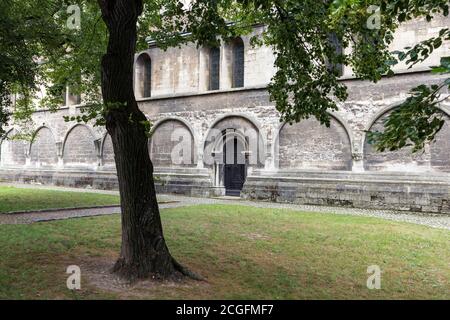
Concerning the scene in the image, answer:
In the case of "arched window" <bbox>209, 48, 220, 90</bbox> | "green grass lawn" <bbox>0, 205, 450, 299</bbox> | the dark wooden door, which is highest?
"arched window" <bbox>209, 48, 220, 90</bbox>

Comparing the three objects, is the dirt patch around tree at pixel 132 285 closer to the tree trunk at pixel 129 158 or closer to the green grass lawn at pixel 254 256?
the green grass lawn at pixel 254 256

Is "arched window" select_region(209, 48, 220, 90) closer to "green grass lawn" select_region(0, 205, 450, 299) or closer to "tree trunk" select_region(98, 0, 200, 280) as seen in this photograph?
"green grass lawn" select_region(0, 205, 450, 299)

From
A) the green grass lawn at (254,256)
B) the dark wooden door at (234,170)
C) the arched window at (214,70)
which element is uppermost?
the arched window at (214,70)

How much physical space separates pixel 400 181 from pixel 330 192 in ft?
8.37

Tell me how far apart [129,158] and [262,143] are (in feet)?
40.3

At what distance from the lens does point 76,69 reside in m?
12.2

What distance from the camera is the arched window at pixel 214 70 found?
19531 millimetres

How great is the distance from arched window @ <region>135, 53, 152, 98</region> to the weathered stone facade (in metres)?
0.05

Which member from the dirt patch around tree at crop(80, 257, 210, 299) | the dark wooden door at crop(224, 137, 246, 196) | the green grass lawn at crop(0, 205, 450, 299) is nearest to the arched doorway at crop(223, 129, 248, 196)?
the dark wooden door at crop(224, 137, 246, 196)

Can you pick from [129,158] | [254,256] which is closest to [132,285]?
[129,158]

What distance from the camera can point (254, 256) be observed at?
7.24 m

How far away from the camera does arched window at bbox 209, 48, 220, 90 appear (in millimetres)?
19531

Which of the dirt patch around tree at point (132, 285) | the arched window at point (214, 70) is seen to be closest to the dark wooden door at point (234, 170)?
the arched window at point (214, 70)

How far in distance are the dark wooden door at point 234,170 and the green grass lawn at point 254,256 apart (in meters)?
7.37
